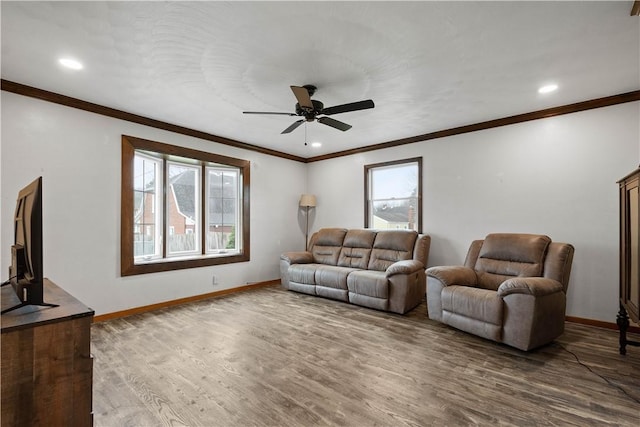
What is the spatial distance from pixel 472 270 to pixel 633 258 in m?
1.44

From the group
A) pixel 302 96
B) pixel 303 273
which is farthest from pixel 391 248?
pixel 302 96

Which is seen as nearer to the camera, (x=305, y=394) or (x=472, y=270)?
(x=305, y=394)

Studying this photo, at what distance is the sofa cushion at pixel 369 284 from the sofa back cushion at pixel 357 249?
60 centimetres

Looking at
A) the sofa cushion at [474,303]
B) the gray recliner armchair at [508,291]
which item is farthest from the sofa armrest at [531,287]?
the sofa cushion at [474,303]

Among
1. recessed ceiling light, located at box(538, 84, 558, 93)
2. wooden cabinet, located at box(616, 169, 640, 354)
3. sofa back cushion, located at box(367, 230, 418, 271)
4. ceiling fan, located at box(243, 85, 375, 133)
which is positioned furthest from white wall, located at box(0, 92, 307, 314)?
wooden cabinet, located at box(616, 169, 640, 354)

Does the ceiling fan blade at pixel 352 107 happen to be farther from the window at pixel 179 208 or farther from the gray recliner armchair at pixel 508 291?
the window at pixel 179 208

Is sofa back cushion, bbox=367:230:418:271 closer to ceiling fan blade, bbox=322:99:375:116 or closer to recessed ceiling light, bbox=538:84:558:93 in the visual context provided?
recessed ceiling light, bbox=538:84:558:93

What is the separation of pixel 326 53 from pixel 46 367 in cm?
262

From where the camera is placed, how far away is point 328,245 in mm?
5559

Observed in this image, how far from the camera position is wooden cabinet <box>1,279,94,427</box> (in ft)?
3.74

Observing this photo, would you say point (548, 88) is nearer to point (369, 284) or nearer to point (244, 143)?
point (369, 284)

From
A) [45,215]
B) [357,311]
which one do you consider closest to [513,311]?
[357,311]

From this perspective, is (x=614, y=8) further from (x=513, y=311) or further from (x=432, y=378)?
(x=432, y=378)

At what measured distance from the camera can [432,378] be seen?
2.31 meters
